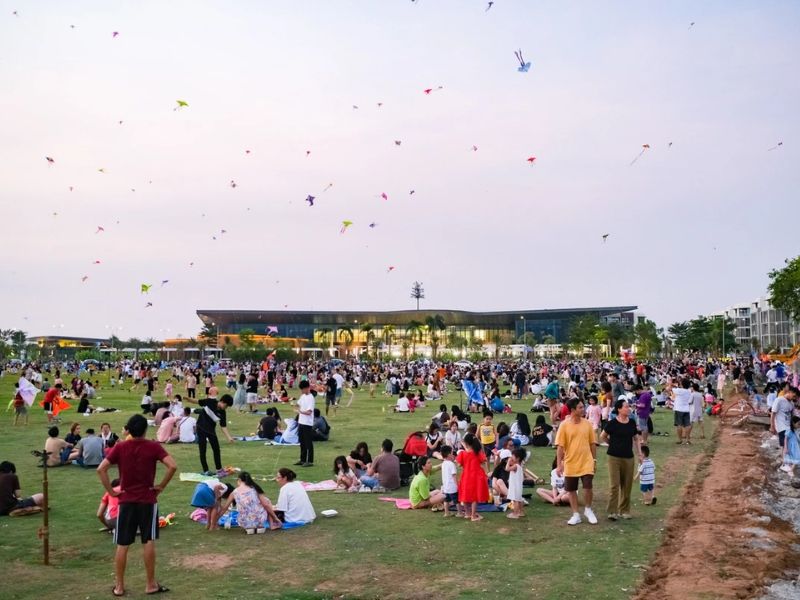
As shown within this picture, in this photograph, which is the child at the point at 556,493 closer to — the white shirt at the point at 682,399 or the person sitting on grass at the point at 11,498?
the person sitting on grass at the point at 11,498

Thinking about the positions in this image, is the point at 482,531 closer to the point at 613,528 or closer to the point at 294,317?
the point at 613,528

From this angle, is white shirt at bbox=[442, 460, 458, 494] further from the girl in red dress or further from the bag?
the bag

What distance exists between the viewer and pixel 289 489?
34.0 feet

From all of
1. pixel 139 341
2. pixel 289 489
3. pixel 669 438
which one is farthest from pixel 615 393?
pixel 139 341

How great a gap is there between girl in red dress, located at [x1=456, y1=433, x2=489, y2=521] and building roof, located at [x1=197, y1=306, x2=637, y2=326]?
139 meters

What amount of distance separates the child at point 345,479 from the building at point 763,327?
387ft

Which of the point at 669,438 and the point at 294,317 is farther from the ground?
the point at 294,317

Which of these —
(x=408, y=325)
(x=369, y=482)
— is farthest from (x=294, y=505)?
(x=408, y=325)

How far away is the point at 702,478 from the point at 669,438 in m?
6.81

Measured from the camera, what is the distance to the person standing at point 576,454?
9945 millimetres

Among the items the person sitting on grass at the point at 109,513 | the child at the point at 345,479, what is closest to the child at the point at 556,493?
the child at the point at 345,479

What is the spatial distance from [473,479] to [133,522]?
5.24 m

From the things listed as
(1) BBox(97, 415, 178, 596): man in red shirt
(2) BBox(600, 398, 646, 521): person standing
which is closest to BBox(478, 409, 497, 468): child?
(2) BBox(600, 398, 646, 521): person standing

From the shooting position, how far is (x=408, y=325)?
152 meters
